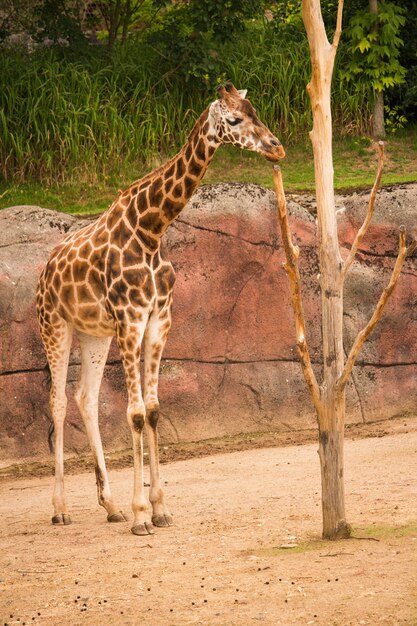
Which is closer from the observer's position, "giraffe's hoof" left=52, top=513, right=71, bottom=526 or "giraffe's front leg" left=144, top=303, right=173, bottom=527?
"giraffe's front leg" left=144, top=303, right=173, bottom=527

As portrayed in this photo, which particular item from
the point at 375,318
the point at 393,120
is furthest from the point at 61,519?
the point at 393,120

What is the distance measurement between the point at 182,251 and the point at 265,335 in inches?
39.2

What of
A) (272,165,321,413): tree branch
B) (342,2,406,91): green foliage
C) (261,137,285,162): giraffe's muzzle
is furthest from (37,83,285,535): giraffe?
(342,2,406,91): green foliage

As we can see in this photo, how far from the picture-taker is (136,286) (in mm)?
7246

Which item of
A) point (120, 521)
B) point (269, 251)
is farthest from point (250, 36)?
point (120, 521)

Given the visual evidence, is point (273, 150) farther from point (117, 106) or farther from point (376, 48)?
point (376, 48)

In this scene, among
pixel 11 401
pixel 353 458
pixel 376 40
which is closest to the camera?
pixel 353 458

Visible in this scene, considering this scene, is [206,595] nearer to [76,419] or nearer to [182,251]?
[76,419]

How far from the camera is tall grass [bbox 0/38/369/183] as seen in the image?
12.2 metres

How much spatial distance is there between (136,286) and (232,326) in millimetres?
2802

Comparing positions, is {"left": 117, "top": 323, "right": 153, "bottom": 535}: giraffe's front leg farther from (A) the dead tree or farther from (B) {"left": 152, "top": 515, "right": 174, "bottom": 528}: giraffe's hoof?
(A) the dead tree

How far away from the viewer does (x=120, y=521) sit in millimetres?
7500

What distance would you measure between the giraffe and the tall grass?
14.5 ft

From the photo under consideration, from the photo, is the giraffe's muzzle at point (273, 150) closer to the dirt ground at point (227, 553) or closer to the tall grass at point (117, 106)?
the dirt ground at point (227, 553)
